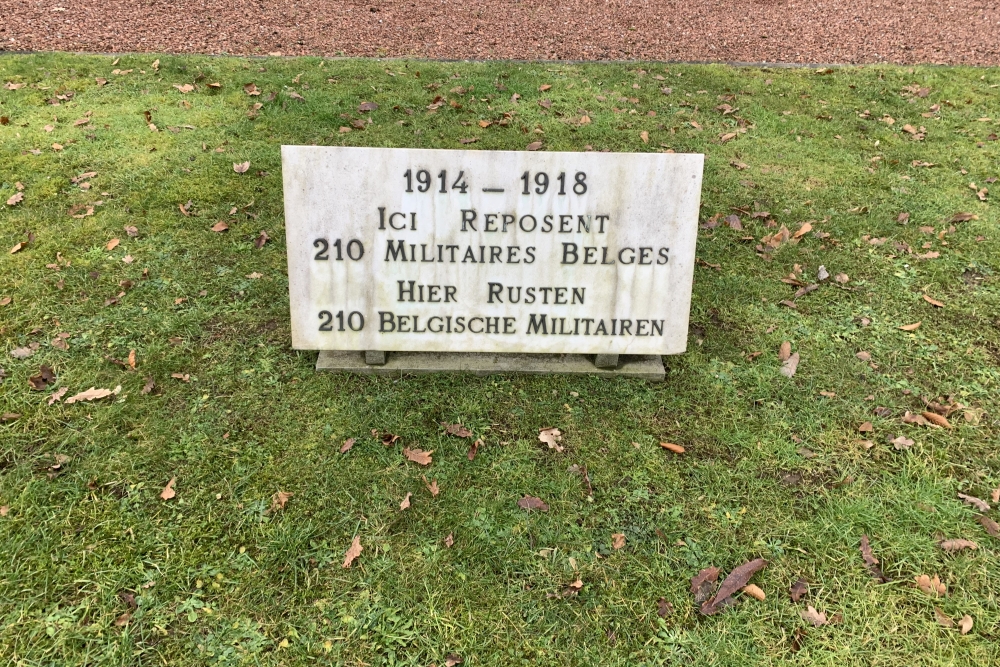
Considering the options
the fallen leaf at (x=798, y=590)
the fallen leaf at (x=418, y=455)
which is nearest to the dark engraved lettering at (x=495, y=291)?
the fallen leaf at (x=418, y=455)

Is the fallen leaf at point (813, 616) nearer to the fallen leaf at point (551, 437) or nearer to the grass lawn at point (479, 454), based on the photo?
the grass lawn at point (479, 454)

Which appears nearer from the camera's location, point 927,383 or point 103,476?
point 103,476

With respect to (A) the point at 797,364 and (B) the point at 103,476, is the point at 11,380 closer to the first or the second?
(B) the point at 103,476

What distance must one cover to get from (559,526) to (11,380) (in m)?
2.92

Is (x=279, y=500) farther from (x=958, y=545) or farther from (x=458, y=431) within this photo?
A: (x=958, y=545)

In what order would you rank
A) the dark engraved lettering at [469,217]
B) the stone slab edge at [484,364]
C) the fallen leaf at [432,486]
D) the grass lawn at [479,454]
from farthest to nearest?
the stone slab edge at [484,364]
the dark engraved lettering at [469,217]
the fallen leaf at [432,486]
the grass lawn at [479,454]


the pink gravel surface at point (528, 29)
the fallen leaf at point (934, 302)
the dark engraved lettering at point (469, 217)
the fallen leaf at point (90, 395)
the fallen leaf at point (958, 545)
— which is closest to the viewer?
the fallen leaf at point (958, 545)

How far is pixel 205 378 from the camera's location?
3656 mm

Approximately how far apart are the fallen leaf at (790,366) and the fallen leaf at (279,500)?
2.69 m

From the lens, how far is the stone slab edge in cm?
371

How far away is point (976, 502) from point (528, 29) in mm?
7680

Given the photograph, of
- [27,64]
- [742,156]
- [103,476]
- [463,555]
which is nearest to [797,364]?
[463,555]

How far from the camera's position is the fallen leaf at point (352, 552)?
9.13ft

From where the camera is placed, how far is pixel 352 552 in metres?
2.82
